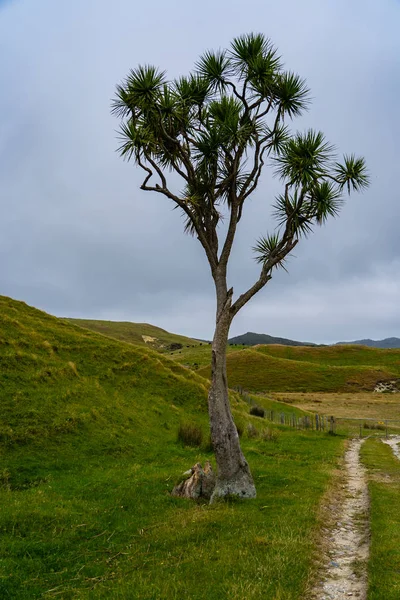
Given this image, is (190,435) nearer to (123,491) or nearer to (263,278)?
(123,491)

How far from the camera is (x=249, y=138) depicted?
1725cm

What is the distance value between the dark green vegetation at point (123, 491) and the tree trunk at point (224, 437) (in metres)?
0.76

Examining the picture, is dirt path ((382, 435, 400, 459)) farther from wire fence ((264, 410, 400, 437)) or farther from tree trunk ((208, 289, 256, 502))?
tree trunk ((208, 289, 256, 502))

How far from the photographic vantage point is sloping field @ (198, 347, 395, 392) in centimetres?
8825

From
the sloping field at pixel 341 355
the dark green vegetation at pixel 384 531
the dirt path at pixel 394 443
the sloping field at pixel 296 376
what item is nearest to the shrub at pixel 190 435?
the dark green vegetation at pixel 384 531

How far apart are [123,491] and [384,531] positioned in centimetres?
860

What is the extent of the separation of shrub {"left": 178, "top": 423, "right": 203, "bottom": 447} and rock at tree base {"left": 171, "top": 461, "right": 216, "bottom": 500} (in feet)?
30.2

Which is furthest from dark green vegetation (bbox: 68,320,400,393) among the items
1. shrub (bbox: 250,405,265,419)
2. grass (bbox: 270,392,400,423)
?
shrub (bbox: 250,405,265,419)

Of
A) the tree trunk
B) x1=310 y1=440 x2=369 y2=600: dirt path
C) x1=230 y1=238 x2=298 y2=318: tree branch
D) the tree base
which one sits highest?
x1=230 y1=238 x2=298 y2=318: tree branch

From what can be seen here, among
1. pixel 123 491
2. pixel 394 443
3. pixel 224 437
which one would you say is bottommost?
pixel 394 443

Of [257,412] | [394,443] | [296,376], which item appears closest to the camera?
[394,443]

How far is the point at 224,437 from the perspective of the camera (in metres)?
14.9

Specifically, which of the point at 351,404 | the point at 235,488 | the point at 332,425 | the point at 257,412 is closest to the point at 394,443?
the point at 332,425

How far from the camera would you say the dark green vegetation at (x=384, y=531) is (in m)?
8.02
